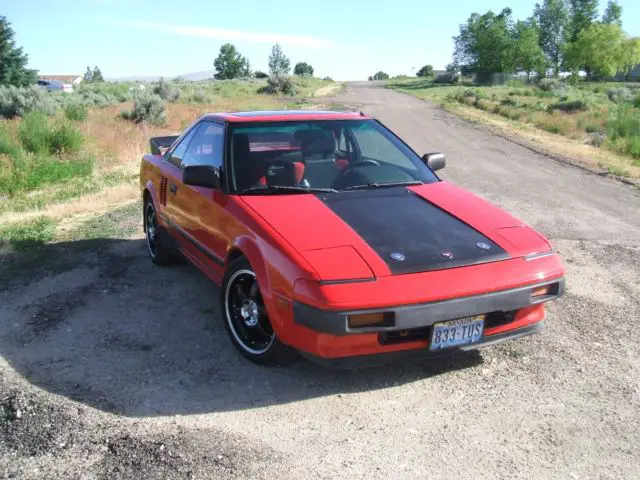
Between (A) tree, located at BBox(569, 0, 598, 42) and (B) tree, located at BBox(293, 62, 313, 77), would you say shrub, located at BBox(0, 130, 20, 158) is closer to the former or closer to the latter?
(A) tree, located at BBox(569, 0, 598, 42)

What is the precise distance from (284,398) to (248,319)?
648 millimetres

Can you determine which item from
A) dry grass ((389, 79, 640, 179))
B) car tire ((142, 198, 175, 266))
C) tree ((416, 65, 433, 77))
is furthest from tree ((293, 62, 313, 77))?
car tire ((142, 198, 175, 266))

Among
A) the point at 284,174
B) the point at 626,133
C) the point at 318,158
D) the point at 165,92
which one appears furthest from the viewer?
the point at 165,92

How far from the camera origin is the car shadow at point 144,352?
139 inches

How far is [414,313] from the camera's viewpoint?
316 centimetres

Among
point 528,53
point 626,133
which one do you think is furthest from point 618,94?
point 626,133

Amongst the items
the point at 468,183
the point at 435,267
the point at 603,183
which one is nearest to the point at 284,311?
the point at 435,267

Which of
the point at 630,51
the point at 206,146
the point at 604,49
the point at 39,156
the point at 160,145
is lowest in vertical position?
the point at 39,156

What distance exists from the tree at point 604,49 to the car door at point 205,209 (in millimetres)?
81005

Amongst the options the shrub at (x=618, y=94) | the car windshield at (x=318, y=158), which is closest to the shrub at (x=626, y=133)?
the car windshield at (x=318, y=158)

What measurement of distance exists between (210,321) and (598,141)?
54.2ft

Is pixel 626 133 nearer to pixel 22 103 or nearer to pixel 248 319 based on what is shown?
pixel 248 319

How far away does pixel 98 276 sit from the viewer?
5.74 m

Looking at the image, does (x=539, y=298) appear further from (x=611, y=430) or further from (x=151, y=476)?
(x=151, y=476)
